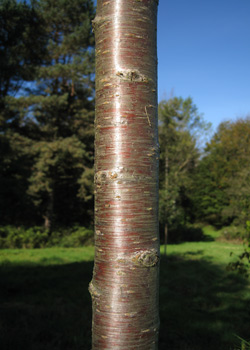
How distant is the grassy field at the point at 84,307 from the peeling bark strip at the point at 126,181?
1975 mm

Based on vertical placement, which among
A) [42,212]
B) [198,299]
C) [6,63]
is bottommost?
[198,299]

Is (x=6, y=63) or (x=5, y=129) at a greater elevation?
(x=6, y=63)

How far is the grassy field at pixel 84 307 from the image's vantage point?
4340mm

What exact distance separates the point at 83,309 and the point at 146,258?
17.0 ft

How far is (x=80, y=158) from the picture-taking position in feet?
56.2

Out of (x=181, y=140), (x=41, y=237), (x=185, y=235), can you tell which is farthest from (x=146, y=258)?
(x=181, y=140)

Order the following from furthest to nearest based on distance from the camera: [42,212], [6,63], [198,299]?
[42,212] < [6,63] < [198,299]

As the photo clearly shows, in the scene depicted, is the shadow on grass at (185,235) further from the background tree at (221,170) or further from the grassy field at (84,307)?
the grassy field at (84,307)

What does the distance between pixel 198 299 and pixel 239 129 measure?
2458 cm

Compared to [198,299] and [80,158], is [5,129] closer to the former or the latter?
[80,158]

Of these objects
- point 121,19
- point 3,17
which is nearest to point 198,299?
point 121,19

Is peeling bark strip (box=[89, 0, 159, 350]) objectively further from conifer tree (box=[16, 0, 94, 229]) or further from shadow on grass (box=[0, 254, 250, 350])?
conifer tree (box=[16, 0, 94, 229])

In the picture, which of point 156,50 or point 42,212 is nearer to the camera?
point 156,50

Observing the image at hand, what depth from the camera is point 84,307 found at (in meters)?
5.80
